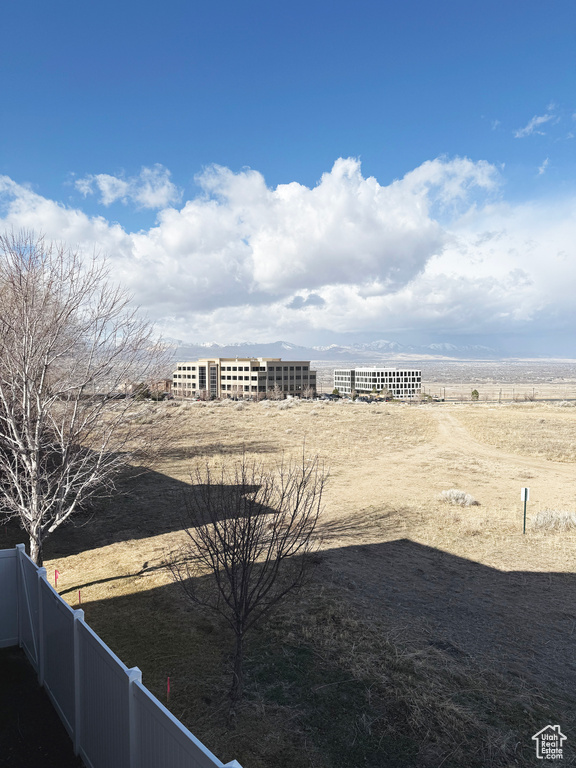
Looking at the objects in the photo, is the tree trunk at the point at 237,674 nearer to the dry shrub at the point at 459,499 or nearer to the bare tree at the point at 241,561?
the bare tree at the point at 241,561

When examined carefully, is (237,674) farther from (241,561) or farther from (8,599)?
(8,599)

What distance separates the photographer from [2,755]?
210 inches

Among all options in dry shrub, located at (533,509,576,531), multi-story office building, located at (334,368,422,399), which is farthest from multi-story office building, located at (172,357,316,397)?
dry shrub, located at (533,509,576,531)

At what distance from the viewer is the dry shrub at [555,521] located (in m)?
15.7

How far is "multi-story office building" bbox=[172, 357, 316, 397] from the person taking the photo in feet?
428

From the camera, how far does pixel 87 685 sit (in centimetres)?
528

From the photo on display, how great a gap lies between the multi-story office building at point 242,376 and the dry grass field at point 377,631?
4281 inches

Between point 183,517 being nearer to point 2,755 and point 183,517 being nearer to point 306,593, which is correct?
point 306,593

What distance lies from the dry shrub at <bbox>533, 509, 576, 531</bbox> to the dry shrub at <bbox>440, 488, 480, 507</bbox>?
2696 millimetres

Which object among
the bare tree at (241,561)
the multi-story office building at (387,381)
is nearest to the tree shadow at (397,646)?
the bare tree at (241,561)

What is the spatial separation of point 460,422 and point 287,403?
21.4 meters

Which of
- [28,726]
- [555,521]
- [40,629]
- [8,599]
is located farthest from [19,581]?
[555,521]

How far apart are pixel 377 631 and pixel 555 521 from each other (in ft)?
32.8

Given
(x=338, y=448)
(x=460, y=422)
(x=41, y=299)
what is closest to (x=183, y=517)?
(x=41, y=299)
